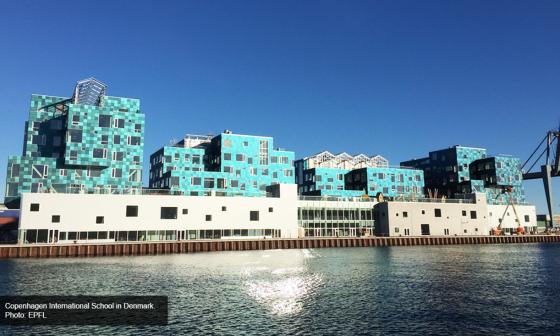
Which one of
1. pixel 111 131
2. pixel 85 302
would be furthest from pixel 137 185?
pixel 85 302

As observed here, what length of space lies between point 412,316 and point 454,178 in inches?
5597

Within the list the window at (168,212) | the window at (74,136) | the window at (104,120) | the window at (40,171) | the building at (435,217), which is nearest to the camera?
the window at (168,212)

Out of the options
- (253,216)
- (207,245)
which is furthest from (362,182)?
(207,245)

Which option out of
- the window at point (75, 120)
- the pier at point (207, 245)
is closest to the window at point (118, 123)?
the window at point (75, 120)

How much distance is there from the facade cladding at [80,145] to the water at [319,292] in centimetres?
4196

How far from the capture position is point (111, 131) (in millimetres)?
103188

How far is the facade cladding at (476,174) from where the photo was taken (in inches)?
6137

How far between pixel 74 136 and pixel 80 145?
2.44 meters

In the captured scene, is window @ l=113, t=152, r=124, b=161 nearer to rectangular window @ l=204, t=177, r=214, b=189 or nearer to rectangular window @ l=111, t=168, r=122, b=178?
rectangular window @ l=111, t=168, r=122, b=178

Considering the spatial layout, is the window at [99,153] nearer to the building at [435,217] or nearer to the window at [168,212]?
the window at [168,212]

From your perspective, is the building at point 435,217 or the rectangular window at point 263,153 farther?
the rectangular window at point 263,153

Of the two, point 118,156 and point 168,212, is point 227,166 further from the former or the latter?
point 168,212

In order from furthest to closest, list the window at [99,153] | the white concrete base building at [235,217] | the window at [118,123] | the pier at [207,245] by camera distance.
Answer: the window at [118,123]
the window at [99,153]
the white concrete base building at [235,217]
the pier at [207,245]

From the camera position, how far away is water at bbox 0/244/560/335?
28.2 m
